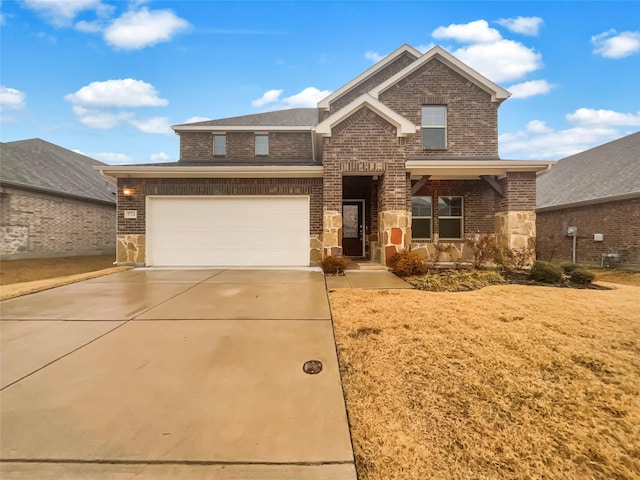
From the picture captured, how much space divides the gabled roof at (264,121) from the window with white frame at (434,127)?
18.1 ft

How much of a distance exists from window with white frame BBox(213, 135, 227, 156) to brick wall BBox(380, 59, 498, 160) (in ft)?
25.6

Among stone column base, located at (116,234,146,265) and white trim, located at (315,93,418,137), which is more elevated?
white trim, located at (315,93,418,137)

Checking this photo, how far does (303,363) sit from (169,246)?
26.2ft

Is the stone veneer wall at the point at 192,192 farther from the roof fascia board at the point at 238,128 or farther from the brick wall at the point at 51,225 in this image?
the brick wall at the point at 51,225

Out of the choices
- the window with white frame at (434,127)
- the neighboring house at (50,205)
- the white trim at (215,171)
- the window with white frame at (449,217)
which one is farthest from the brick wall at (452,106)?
the neighboring house at (50,205)

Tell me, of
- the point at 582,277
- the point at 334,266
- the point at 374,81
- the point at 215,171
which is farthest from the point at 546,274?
the point at 374,81

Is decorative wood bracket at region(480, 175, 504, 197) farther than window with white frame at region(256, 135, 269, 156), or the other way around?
window with white frame at region(256, 135, 269, 156)

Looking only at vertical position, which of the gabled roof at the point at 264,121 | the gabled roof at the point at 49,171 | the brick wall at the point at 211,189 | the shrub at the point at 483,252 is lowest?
the shrub at the point at 483,252

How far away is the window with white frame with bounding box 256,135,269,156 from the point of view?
534 inches

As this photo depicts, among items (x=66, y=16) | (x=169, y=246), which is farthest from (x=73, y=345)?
(x=66, y=16)

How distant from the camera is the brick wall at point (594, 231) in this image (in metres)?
9.48

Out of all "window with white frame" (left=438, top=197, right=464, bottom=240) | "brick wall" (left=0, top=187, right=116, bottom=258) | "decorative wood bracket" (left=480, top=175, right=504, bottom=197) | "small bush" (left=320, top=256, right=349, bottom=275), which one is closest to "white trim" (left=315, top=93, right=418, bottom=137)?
"decorative wood bracket" (left=480, top=175, right=504, bottom=197)

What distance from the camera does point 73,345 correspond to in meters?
3.08

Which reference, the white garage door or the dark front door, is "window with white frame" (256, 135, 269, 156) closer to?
the dark front door
